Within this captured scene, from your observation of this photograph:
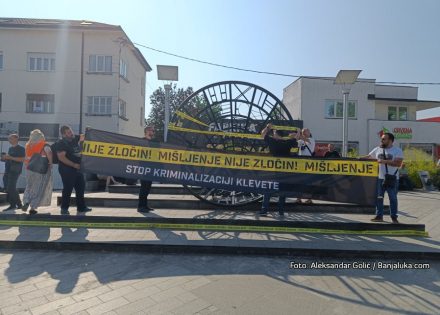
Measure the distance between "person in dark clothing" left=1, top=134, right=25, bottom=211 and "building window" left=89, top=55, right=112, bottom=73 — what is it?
67.1 ft

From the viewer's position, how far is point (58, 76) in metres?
27.1

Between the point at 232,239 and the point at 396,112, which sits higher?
the point at 396,112

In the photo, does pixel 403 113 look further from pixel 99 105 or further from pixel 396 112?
pixel 99 105

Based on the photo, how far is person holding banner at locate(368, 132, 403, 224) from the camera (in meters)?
6.87

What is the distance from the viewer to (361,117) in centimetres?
2819

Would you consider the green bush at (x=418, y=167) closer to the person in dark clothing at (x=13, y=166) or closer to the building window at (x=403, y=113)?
the building window at (x=403, y=113)

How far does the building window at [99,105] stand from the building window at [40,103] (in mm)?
2723

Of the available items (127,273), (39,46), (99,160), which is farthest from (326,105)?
(127,273)

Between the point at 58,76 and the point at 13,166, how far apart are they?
2118 cm

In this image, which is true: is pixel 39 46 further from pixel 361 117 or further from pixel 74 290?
pixel 74 290

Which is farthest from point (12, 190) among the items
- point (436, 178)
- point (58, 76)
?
point (58, 76)

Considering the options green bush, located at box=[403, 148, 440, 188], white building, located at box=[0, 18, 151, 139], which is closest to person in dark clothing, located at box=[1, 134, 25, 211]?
green bush, located at box=[403, 148, 440, 188]

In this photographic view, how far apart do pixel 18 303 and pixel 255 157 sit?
462 cm

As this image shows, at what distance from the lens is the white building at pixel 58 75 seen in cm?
2689
